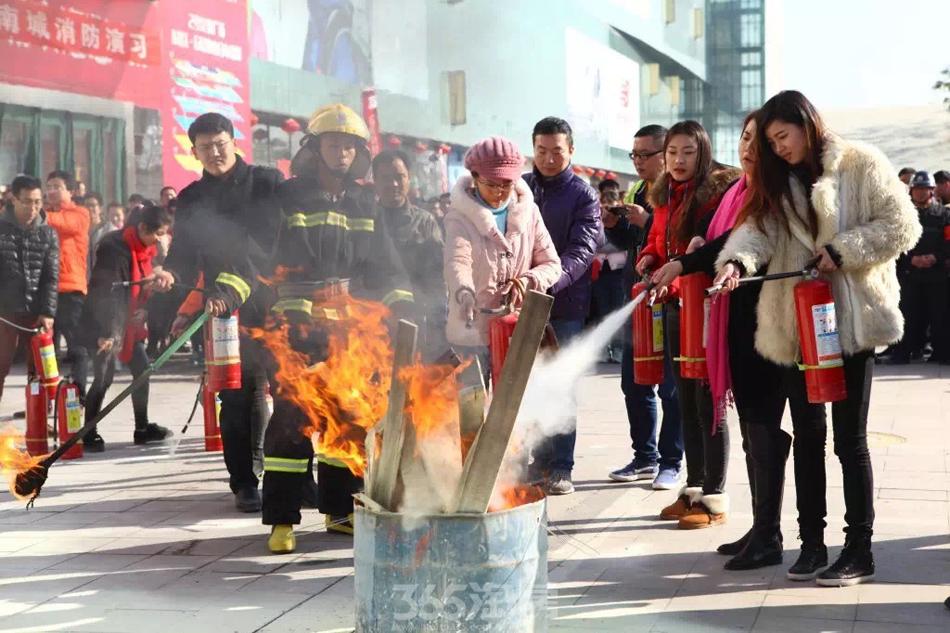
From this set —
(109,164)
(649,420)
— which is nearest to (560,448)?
(649,420)

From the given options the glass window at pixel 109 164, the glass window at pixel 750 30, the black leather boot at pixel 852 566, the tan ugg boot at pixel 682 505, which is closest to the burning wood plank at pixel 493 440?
the black leather boot at pixel 852 566

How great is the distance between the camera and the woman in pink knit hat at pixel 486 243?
6.44 m

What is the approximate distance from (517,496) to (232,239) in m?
2.85

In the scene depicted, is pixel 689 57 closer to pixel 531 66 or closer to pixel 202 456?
pixel 531 66

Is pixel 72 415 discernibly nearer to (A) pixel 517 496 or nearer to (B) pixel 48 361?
(B) pixel 48 361

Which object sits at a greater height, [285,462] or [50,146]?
[50,146]

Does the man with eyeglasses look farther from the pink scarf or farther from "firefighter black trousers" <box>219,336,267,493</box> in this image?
"firefighter black trousers" <box>219,336,267,493</box>

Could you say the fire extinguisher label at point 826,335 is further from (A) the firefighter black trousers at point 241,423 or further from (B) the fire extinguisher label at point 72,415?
(B) the fire extinguisher label at point 72,415

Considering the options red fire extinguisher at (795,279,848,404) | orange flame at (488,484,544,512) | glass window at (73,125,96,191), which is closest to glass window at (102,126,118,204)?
glass window at (73,125,96,191)

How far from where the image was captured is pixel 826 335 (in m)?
4.75

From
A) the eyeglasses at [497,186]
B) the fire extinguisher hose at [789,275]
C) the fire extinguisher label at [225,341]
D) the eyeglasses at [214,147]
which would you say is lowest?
the fire extinguisher label at [225,341]

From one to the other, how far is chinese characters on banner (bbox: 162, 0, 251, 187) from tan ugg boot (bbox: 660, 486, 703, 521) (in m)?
12.8

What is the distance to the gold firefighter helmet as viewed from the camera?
5945 mm

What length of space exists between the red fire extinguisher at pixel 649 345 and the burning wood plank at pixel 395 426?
108 inches
